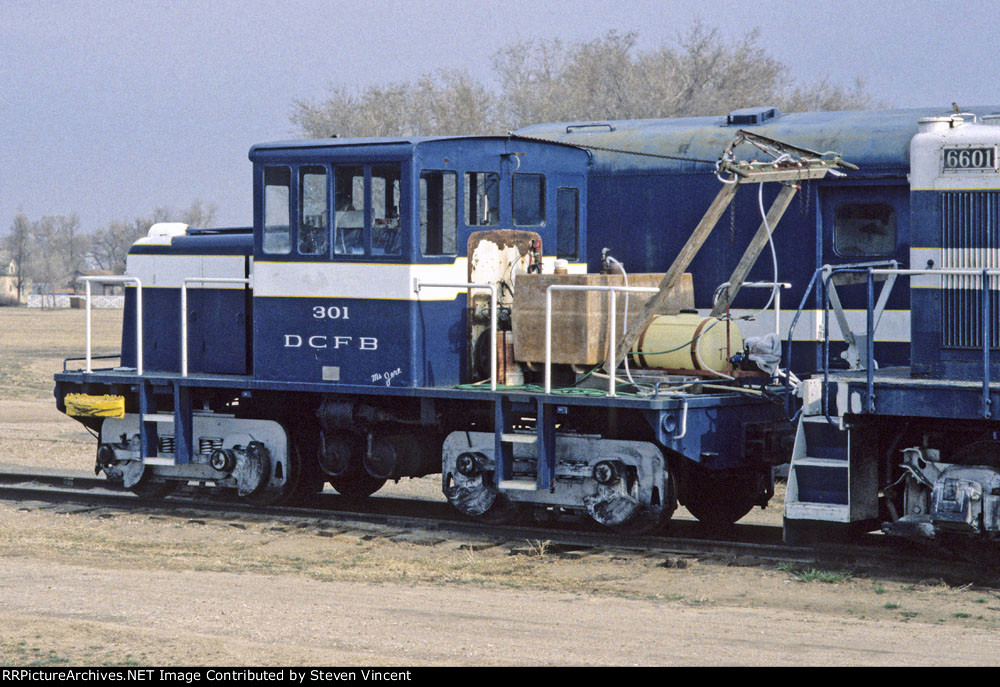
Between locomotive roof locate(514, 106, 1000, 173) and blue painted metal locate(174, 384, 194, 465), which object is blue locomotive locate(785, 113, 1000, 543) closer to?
locomotive roof locate(514, 106, 1000, 173)

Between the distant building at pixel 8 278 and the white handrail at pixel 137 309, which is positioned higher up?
the distant building at pixel 8 278

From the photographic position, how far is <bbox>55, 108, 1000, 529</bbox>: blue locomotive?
11.9 meters

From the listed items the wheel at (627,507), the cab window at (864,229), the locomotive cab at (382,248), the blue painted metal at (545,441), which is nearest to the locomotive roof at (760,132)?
the cab window at (864,229)

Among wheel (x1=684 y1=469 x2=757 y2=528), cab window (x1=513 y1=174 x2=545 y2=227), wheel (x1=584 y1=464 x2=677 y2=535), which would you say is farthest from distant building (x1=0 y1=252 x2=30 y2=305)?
wheel (x1=584 y1=464 x2=677 y2=535)

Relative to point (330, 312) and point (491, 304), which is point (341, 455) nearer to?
point (330, 312)

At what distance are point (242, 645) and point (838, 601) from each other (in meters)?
4.20

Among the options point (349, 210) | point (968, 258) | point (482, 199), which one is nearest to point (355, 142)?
point (349, 210)

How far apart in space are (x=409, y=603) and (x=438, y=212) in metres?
4.14

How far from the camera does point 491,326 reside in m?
12.1

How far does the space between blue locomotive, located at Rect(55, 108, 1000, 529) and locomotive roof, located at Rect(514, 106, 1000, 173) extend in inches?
1.4

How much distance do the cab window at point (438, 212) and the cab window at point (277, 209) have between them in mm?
1384

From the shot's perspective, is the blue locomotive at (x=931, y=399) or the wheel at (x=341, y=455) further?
the wheel at (x=341, y=455)

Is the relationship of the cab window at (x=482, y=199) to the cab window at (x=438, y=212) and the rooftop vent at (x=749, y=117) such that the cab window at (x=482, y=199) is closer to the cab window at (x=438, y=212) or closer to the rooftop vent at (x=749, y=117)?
the cab window at (x=438, y=212)

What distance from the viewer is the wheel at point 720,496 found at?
1231cm
